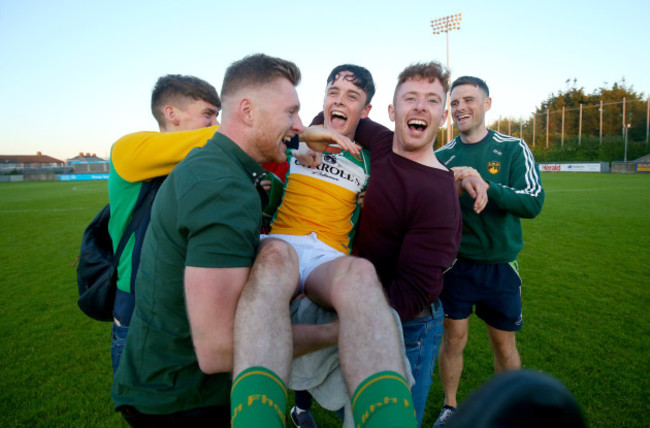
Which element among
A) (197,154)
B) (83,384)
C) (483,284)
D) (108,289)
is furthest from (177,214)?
(83,384)

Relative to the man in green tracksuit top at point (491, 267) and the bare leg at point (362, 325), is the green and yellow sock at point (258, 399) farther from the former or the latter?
the man in green tracksuit top at point (491, 267)

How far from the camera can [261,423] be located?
4.06 feet

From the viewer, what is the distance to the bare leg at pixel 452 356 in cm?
356

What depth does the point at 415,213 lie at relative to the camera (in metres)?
2.31

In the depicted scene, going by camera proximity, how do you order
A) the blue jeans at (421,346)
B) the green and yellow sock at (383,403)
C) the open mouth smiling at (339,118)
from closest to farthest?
the green and yellow sock at (383,403), the blue jeans at (421,346), the open mouth smiling at (339,118)

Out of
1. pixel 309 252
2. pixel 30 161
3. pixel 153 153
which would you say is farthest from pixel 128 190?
pixel 30 161

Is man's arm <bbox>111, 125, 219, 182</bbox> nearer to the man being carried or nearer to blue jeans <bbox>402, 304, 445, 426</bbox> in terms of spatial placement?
the man being carried

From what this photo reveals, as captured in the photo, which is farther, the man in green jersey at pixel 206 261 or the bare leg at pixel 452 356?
the bare leg at pixel 452 356

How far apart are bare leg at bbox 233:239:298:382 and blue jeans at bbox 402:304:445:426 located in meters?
1.14

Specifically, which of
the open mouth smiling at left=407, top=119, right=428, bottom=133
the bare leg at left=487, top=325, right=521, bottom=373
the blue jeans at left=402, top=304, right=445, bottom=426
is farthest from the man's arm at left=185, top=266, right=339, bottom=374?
the bare leg at left=487, top=325, right=521, bottom=373

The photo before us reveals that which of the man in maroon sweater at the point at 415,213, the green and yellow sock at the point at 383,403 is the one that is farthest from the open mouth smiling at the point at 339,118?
the green and yellow sock at the point at 383,403

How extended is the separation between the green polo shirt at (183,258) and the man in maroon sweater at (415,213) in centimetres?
91

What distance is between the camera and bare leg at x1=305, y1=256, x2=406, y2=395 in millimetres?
1424

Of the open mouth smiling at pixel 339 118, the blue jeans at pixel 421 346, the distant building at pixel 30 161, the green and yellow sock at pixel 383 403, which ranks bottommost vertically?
the blue jeans at pixel 421 346
